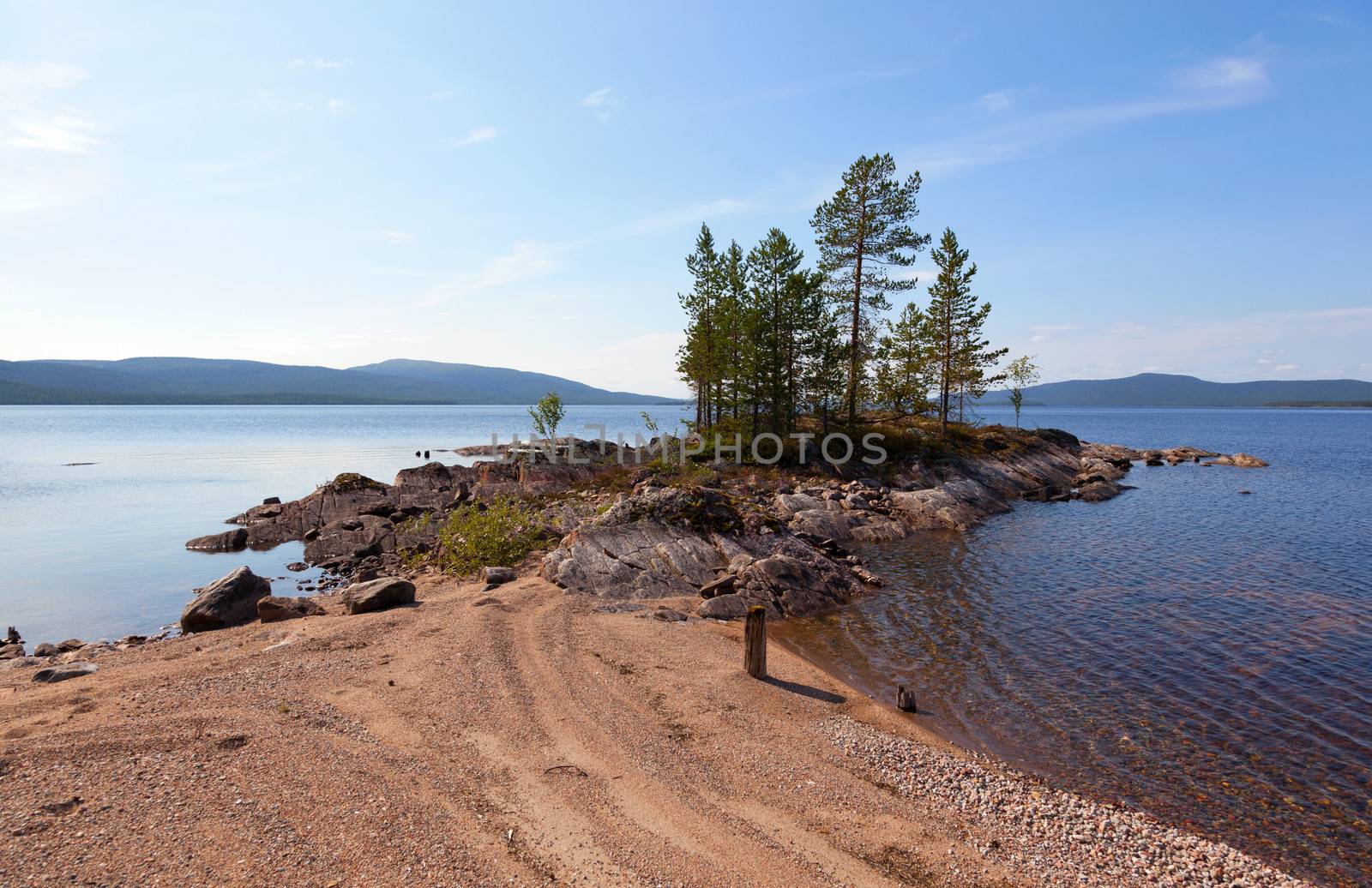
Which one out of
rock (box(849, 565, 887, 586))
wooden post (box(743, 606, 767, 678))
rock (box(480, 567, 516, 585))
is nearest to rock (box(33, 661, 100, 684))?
rock (box(480, 567, 516, 585))

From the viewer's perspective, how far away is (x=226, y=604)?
18359mm

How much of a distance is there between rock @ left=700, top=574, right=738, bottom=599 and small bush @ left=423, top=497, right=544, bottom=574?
7.01 m

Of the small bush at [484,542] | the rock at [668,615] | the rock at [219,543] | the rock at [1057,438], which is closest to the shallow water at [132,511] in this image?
the rock at [219,543]

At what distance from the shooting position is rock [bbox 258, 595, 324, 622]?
17781 millimetres

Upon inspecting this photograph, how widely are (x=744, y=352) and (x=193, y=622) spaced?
34270 millimetres

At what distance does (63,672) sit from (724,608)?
50.0 feet

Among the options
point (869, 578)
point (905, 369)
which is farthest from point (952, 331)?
point (869, 578)

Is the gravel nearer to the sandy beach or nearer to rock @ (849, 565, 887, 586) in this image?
the sandy beach

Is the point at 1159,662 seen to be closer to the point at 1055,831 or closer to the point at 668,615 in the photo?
the point at 1055,831

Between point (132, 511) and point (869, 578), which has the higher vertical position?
point (132, 511)

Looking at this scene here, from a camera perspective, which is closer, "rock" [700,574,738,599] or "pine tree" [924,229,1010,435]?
"rock" [700,574,738,599]

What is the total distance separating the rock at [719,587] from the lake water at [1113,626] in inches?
98.7

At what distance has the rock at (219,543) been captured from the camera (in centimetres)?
2959

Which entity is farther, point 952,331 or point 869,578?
point 952,331
